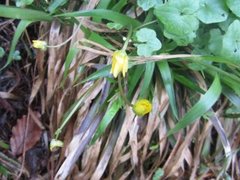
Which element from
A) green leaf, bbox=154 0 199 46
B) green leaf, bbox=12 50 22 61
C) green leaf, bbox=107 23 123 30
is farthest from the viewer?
green leaf, bbox=12 50 22 61

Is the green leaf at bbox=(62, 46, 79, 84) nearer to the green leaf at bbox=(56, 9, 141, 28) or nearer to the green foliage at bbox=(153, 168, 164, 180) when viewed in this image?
the green leaf at bbox=(56, 9, 141, 28)

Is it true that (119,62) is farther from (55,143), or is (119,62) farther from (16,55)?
(16,55)

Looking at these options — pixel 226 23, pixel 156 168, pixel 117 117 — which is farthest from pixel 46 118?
pixel 226 23

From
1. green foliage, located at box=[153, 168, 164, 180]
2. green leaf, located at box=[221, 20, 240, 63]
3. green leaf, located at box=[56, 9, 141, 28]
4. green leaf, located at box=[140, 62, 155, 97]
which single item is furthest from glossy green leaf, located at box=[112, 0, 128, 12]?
green foliage, located at box=[153, 168, 164, 180]

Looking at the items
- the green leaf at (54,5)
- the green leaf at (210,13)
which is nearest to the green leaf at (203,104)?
the green leaf at (210,13)

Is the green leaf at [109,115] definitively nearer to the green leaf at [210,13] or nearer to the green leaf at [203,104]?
the green leaf at [203,104]

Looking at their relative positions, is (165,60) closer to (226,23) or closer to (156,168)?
(226,23)
